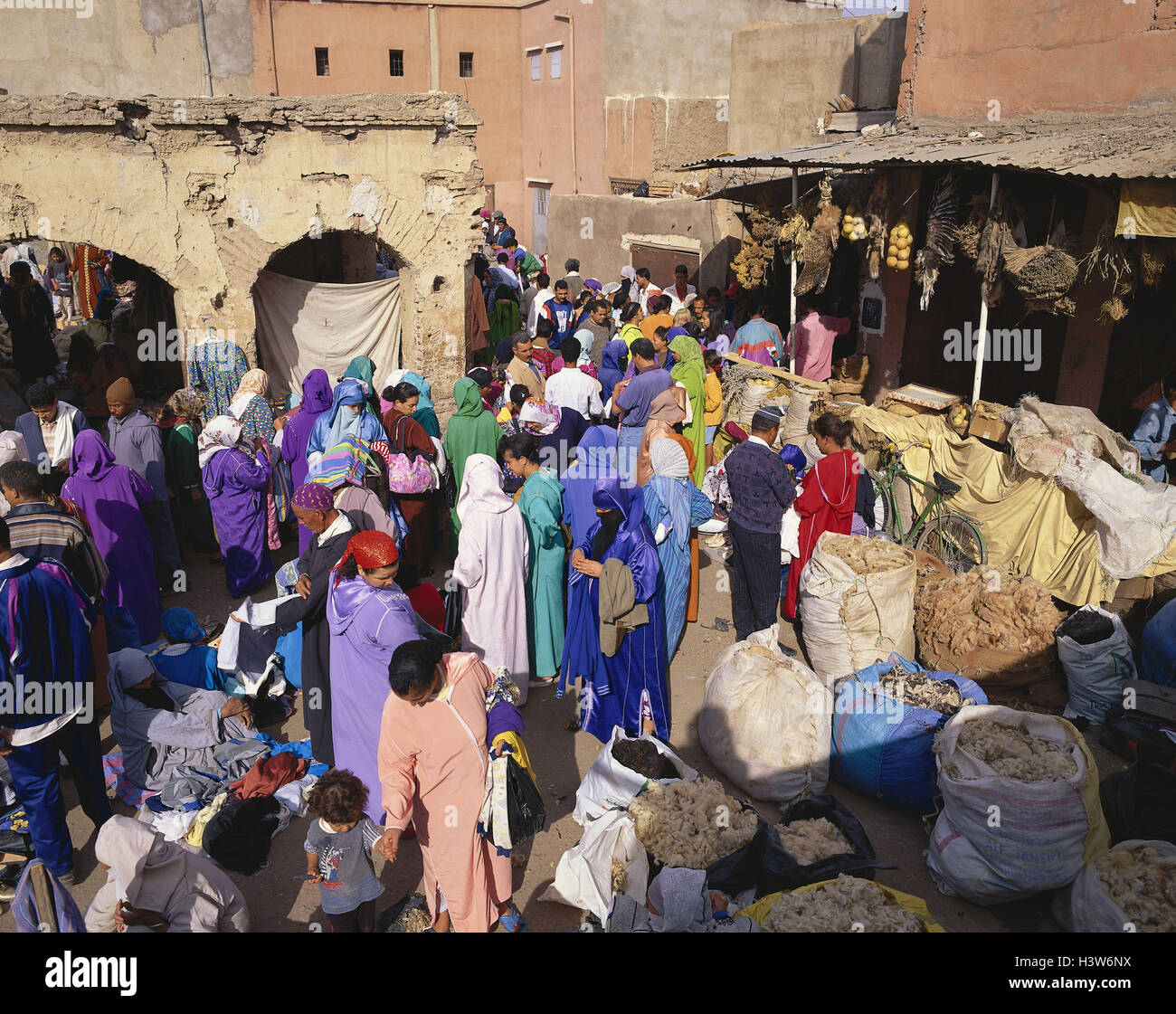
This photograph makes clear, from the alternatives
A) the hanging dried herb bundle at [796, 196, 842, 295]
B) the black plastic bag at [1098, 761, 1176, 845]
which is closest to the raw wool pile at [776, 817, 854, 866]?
the black plastic bag at [1098, 761, 1176, 845]

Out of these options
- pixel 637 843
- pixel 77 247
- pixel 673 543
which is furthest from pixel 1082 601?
pixel 77 247

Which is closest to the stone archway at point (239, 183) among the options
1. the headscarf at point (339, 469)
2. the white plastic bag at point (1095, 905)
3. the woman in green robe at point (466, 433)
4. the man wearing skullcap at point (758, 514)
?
the woman in green robe at point (466, 433)

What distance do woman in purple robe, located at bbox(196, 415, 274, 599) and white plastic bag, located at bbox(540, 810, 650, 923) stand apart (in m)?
4.09

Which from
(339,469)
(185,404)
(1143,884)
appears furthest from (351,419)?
(1143,884)

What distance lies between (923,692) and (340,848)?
3.26m

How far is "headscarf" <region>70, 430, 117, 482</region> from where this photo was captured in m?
6.28

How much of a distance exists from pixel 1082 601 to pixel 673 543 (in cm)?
276

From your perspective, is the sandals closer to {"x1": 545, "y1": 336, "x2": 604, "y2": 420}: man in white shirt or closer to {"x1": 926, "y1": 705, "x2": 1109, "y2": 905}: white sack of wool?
{"x1": 926, "y1": 705, "x2": 1109, "y2": 905}: white sack of wool

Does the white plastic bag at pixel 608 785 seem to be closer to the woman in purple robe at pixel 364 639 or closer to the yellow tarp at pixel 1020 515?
the woman in purple robe at pixel 364 639

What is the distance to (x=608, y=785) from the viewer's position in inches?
178

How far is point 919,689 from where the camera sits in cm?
513

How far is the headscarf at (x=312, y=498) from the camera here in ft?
15.4

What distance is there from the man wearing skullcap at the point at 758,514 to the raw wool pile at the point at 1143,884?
2.84m

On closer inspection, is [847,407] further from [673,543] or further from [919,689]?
[919,689]
